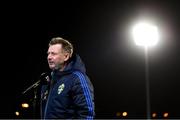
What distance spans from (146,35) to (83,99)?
10031 mm

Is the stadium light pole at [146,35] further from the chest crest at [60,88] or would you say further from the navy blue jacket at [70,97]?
the chest crest at [60,88]

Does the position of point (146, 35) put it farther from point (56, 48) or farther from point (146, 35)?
point (56, 48)

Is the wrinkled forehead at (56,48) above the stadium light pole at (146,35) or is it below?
below

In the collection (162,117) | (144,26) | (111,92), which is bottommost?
(162,117)

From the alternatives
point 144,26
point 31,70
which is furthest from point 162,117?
point 144,26

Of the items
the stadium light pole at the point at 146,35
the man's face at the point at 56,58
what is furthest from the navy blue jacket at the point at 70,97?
the stadium light pole at the point at 146,35

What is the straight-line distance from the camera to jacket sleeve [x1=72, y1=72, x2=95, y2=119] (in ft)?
15.9

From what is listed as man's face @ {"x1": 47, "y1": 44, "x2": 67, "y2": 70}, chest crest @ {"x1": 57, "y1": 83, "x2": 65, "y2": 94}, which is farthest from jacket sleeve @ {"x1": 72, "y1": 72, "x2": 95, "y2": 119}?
man's face @ {"x1": 47, "y1": 44, "x2": 67, "y2": 70}

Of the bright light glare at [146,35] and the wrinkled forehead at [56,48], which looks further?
the bright light glare at [146,35]

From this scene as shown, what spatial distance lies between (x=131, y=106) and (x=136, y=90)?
6.11 ft

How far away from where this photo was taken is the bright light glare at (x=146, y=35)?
1451cm

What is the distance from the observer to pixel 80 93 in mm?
4871

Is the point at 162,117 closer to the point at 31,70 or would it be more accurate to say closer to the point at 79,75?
the point at 31,70

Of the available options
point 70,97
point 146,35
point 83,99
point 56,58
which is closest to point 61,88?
point 70,97
